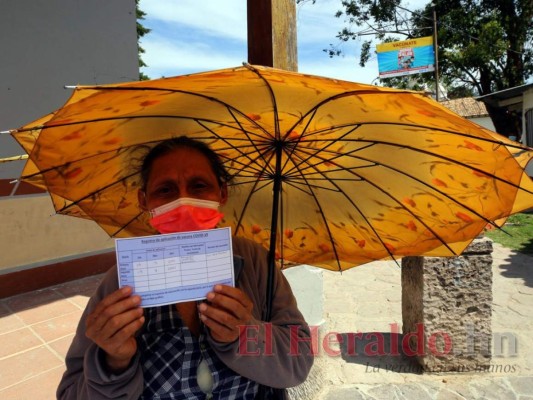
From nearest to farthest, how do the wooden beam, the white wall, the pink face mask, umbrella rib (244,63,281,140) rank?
umbrella rib (244,63,281,140)
the pink face mask
the wooden beam
the white wall

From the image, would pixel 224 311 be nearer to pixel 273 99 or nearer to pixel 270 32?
pixel 273 99

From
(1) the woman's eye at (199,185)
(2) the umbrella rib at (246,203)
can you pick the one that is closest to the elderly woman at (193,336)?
(1) the woman's eye at (199,185)

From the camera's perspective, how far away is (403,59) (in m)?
11.8

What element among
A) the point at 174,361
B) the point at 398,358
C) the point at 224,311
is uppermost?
the point at 224,311

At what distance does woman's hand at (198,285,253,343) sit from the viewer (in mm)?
910

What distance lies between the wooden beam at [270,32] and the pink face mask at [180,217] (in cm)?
103

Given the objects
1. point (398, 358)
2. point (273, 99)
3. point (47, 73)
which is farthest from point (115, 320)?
point (47, 73)

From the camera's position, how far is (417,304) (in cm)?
294

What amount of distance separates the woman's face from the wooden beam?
86cm

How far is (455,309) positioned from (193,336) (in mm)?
2384

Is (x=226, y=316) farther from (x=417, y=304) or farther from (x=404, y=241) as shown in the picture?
(x=417, y=304)

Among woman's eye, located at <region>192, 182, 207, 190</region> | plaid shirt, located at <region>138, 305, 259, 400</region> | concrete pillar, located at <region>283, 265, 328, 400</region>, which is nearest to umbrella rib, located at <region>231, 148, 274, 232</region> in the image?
woman's eye, located at <region>192, 182, 207, 190</region>

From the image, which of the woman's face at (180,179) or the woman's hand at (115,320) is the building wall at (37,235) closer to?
the woman's face at (180,179)

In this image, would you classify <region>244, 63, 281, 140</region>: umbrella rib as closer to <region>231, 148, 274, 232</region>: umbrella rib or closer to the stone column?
<region>231, 148, 274, 232</region>: umbrella rib
